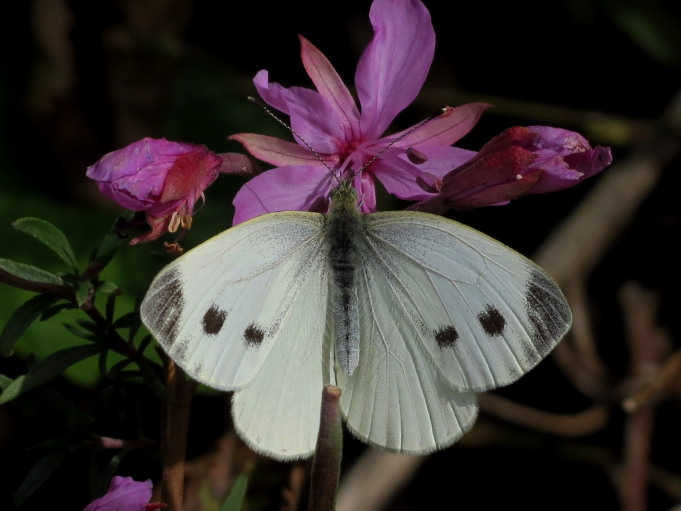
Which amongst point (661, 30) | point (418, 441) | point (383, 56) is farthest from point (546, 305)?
point (661, 30)

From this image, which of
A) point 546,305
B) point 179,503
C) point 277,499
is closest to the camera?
point 546,305

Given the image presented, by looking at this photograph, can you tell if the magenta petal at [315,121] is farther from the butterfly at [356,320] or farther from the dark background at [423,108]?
the dark background at [423,108]

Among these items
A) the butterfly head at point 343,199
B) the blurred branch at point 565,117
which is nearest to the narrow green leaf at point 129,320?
the butterfly head at point 343,199

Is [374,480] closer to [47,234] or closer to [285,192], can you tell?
[285,192]

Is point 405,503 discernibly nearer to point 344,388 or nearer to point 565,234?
point 565,234

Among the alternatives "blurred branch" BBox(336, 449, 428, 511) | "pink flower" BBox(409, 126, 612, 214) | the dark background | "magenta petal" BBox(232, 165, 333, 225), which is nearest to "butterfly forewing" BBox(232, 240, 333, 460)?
"magenta petal" BBox(232, 165, 333, 225)

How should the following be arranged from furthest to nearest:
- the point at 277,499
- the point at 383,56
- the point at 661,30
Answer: the point at 661,30 < the point at 277,499 < the point at 383,56

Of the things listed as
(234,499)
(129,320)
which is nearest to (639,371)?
(234,499)
